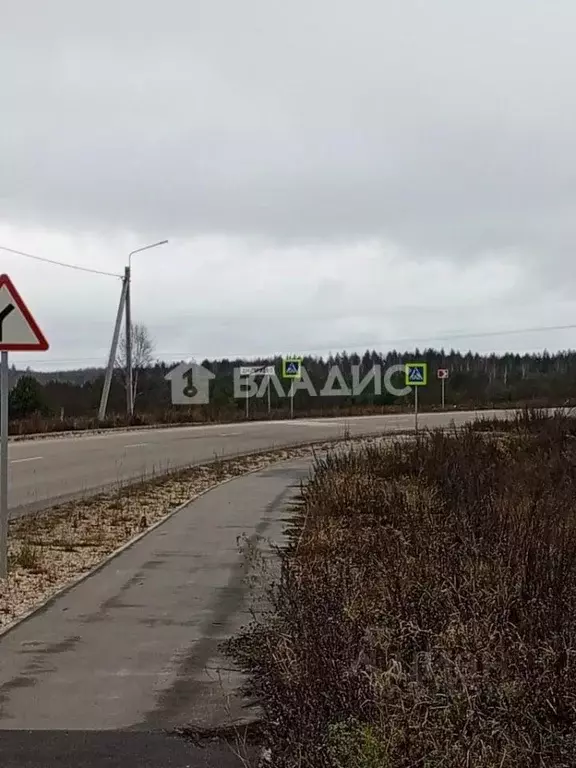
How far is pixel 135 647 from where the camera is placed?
6.79 meters

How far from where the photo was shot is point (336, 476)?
1383 centimetres

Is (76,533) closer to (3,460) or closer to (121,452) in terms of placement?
(3,460)

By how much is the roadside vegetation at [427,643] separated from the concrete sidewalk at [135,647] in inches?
13.8

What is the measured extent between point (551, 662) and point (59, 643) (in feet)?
11.3

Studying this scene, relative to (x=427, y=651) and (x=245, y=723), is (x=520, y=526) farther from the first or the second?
(x=245, y=723)

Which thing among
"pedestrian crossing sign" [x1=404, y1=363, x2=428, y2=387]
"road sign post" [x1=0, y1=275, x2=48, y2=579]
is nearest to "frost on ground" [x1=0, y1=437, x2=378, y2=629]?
"road sign post" [x1=0, y1=275, x2=48, y2=579]

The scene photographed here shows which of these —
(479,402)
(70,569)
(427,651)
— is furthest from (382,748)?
(479,402)

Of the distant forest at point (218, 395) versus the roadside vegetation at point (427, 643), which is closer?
the roadside vegetation at point (427, 643)

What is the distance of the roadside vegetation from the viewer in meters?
4.20

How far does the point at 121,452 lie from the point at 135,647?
2043 cm

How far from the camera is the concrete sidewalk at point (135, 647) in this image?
17.6 feet

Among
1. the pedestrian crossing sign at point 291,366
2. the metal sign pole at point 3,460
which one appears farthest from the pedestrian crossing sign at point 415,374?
the metal sign pole at point 3,460

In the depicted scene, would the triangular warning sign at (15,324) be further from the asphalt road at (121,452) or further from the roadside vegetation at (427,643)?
the asphalt road at (121,452)

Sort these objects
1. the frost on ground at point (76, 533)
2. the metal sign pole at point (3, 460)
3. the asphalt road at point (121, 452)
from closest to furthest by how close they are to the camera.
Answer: the frost on ground at point (76, 533) → the metal sign pole at point (3, 460) → the asphalt road at point (121, 452)
